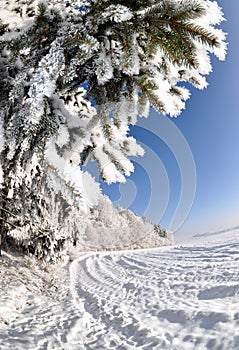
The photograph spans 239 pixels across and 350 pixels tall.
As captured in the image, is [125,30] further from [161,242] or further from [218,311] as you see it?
[161,242]

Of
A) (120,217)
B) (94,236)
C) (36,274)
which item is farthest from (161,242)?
(36,274)

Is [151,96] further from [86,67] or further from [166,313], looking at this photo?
[166,313]

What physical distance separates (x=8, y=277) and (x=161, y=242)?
5435 centimetres

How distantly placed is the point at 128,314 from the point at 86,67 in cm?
450

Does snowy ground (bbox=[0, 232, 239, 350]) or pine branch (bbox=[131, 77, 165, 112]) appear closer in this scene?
pine branch (bbox=[131, 77, 165, 112])

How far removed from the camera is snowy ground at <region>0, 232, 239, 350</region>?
11.1ft

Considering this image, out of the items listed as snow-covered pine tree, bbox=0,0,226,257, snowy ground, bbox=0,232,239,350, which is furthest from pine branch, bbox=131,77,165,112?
snowy ground, bbox=0,232,239,350

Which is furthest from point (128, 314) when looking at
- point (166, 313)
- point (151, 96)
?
point (151, 96)

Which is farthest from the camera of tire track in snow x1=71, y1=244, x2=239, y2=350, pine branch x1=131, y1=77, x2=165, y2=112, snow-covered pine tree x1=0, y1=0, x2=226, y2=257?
tire track in snow x1=71, y1=244, x2=239, y2=350

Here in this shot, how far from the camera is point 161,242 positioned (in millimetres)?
59031

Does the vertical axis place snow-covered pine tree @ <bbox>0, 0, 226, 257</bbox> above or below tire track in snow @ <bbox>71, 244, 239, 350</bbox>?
above

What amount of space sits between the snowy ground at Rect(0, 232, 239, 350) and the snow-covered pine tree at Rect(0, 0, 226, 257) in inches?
106

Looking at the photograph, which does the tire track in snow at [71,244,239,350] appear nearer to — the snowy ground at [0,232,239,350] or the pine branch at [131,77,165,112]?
the snowy ground at [0,232,239,350]

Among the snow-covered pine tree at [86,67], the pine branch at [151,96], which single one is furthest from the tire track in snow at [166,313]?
the pine branch at [151,96]
